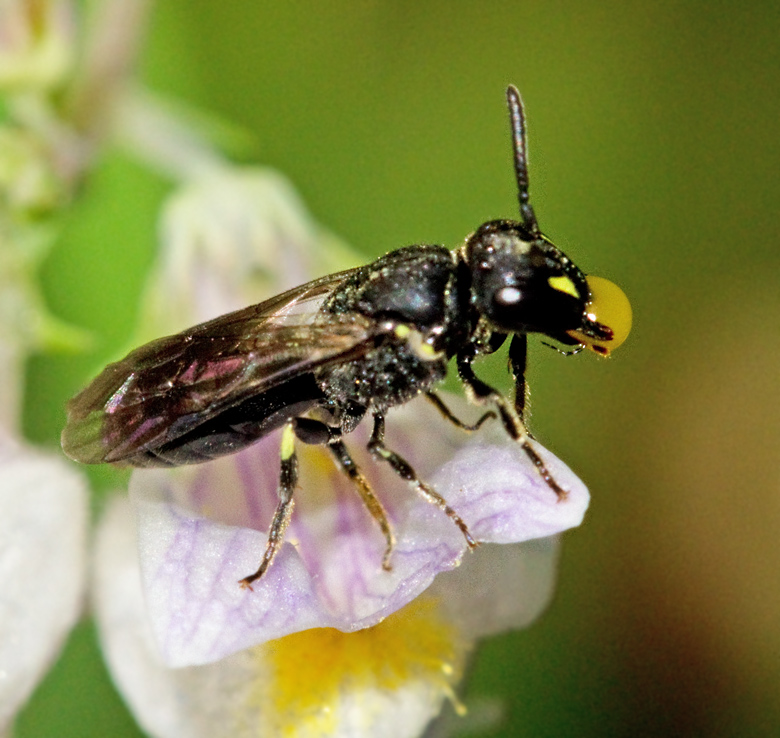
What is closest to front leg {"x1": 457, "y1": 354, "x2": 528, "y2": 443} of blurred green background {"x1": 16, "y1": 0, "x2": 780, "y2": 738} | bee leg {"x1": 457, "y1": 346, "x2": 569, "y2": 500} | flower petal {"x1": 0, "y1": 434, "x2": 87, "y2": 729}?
bee leg {"x1": 457, "y1": 346, "x2": 569, "y2": 500}

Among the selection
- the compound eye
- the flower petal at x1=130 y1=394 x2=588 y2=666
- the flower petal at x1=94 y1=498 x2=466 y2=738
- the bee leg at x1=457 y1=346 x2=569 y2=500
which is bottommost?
the flower petal at x1=94 y1=498 x2=466 y2=738

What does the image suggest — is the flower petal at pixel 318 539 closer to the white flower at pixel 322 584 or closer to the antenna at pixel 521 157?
the white flower at pixel 322 584

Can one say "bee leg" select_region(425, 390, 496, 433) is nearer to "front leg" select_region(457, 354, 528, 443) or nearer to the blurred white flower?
"front leg" select_region(457, 354, 528, 443)

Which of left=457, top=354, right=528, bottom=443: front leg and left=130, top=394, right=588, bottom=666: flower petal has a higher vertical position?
left=457, top=354, right=528, bottom=443: front leg

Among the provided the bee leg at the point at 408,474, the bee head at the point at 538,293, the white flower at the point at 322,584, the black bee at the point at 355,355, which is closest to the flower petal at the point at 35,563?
the white flower at the point at 322,584

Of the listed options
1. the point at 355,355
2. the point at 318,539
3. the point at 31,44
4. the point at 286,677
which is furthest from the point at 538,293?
the point at 31,44

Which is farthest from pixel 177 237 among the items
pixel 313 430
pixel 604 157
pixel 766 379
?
pixel 766 379
